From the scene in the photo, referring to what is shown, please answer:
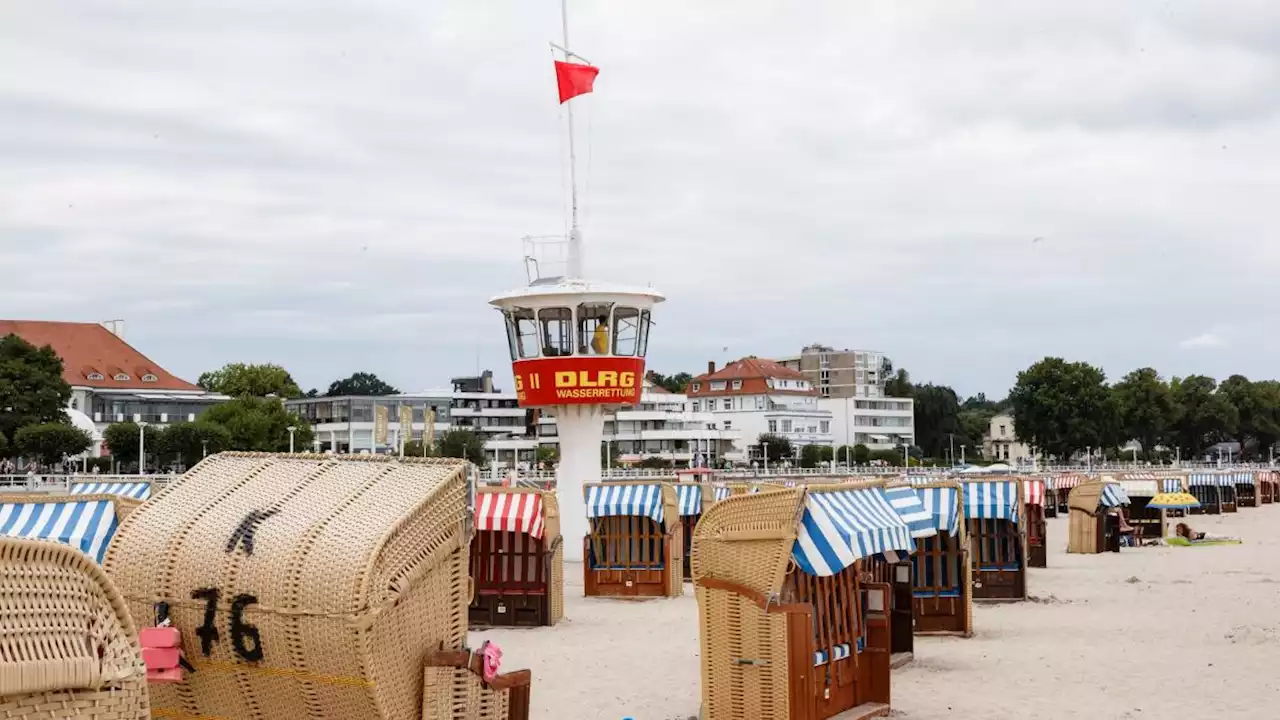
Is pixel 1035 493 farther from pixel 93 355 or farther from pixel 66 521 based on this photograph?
pixel 93 355

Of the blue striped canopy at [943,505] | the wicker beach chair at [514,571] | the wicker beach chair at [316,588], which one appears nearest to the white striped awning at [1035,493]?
the blue striped canopy at [943,505]

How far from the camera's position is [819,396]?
136125mm

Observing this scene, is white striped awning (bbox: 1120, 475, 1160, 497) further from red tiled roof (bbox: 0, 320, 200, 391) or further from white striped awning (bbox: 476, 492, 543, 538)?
red tiled roof (bbox: 0, 320, 200, 391)

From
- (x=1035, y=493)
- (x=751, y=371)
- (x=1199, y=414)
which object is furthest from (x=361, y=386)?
A: (x=1035, y=493)

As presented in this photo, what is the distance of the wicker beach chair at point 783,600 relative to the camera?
10422 millimetres

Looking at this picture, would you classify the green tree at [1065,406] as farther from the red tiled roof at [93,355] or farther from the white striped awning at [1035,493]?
the white striped awning at [1035,493]

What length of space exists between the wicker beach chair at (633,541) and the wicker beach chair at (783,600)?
12773 millimetres

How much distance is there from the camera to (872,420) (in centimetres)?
13088

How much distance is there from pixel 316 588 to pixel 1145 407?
119 m

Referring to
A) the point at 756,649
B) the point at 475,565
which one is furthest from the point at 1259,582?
the point at 756,649

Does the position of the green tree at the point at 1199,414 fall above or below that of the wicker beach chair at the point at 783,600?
above

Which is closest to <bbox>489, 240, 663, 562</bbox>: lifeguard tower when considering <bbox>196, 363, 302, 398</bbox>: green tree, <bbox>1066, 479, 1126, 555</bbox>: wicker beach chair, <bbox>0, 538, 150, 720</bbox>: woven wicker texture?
<bbox>1066, 479, 1126, 555</bbox>: wicker beach chair

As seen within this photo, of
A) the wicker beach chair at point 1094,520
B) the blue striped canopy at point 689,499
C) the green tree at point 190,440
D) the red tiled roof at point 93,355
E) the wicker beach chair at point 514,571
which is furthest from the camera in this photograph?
the red tiled roof at point 93,355

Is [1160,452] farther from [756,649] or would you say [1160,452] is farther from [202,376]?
[756,649]
